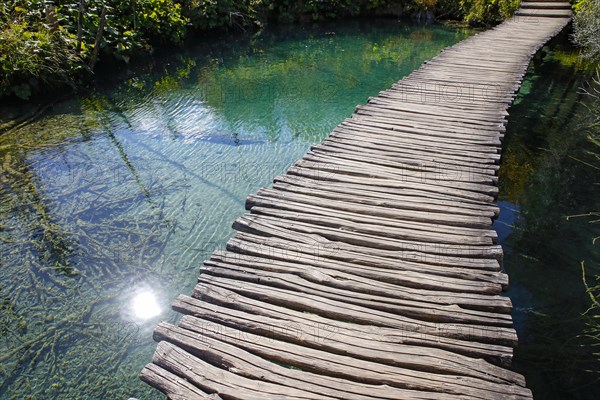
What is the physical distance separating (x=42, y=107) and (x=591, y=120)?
11.3 metres

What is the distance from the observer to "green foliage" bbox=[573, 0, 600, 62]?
981cm

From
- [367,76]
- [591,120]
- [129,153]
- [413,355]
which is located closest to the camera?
[413,355]

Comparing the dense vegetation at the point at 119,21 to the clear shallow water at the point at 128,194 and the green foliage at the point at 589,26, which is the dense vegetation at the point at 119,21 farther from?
the green foliage at the point at 589,26

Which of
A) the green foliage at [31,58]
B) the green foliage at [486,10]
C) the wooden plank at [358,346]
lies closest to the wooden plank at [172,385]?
the wooden plank at [358,346]

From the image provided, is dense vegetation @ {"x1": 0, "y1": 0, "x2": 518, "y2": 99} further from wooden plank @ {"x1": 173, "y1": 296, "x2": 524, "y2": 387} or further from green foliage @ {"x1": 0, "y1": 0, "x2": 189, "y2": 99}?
wooden plank @ {"x1": 173, "y1": 296, "x2": 524, "y2": 387}

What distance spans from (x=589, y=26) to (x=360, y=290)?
1094cm

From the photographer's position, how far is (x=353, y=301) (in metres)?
3.05

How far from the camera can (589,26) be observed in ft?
34.1

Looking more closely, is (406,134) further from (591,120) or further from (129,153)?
(591,120)

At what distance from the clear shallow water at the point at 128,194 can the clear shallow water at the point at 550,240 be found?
3.34m

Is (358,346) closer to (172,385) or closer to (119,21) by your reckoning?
(172,385)

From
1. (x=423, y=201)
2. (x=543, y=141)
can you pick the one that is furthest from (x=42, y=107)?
(x=543, y=141)

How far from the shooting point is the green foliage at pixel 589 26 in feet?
32.2

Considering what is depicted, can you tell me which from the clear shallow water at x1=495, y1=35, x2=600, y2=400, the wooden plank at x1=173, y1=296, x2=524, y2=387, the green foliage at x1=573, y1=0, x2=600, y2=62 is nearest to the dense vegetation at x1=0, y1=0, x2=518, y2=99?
the green foliage at x1=573, y1=0, x2=600, y2=62
